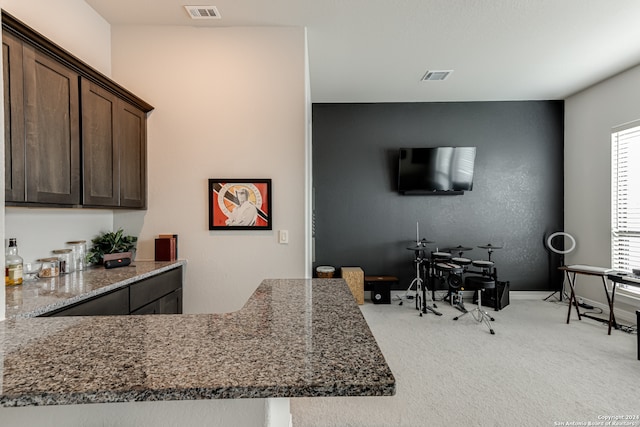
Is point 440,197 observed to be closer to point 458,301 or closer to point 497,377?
point 458,301

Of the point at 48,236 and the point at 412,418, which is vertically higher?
the point at 48,236

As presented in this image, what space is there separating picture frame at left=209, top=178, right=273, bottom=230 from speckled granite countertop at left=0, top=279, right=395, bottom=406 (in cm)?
165

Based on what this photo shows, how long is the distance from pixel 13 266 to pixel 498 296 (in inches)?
195

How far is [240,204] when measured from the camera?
9.07 feet

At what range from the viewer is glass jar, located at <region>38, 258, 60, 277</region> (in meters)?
2.06

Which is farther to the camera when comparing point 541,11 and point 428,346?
point 428,346

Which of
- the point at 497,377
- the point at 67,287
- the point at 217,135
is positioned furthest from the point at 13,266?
the point at 497,377

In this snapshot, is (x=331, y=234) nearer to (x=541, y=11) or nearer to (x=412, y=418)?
(x=412, y=418)

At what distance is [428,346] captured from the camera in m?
3.11

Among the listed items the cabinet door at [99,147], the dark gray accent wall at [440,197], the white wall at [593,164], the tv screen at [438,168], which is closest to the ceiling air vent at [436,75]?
the dark gray accent wall at [440,197]

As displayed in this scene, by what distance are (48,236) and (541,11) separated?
4.26m

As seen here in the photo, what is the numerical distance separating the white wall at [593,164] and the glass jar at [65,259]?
229 inches

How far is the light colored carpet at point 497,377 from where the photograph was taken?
2.04 m

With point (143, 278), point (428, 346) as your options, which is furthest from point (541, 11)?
point (143, 278)
